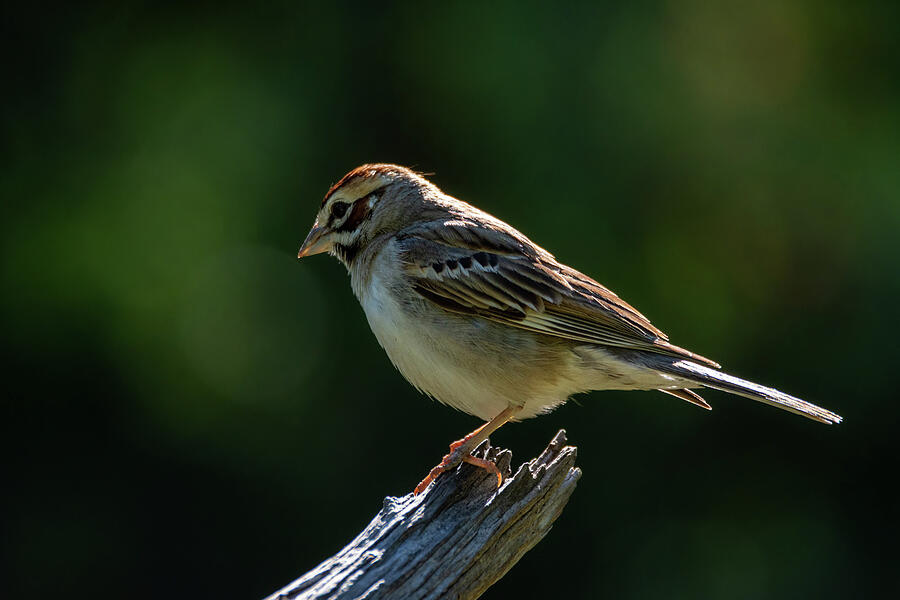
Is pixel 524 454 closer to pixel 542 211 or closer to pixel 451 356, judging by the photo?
pixel 542 211

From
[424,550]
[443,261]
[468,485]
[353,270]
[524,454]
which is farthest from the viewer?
[524,454]

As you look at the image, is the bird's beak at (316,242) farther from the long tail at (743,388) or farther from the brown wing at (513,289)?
the long tail at (743,388)

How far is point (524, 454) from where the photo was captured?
Result: 7.86 metres

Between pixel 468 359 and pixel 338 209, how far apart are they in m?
1.41

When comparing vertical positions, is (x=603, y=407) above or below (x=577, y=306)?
below

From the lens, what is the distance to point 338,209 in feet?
19.2

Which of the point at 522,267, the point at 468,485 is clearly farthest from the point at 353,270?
the point at 468,485

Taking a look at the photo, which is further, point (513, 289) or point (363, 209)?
point (363, 209)

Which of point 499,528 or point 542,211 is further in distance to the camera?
point 542,211

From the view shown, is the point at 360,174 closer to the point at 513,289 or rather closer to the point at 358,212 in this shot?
the point at 358,212

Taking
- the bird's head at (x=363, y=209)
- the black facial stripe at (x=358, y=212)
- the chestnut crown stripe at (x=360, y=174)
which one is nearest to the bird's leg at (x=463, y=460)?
the bird's head at (x=363, y=209)

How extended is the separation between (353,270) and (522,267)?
3.39 ft

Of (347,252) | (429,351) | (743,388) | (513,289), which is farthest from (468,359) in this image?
(743,388)

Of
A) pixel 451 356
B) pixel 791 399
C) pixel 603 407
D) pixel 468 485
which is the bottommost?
pixel 603 407
